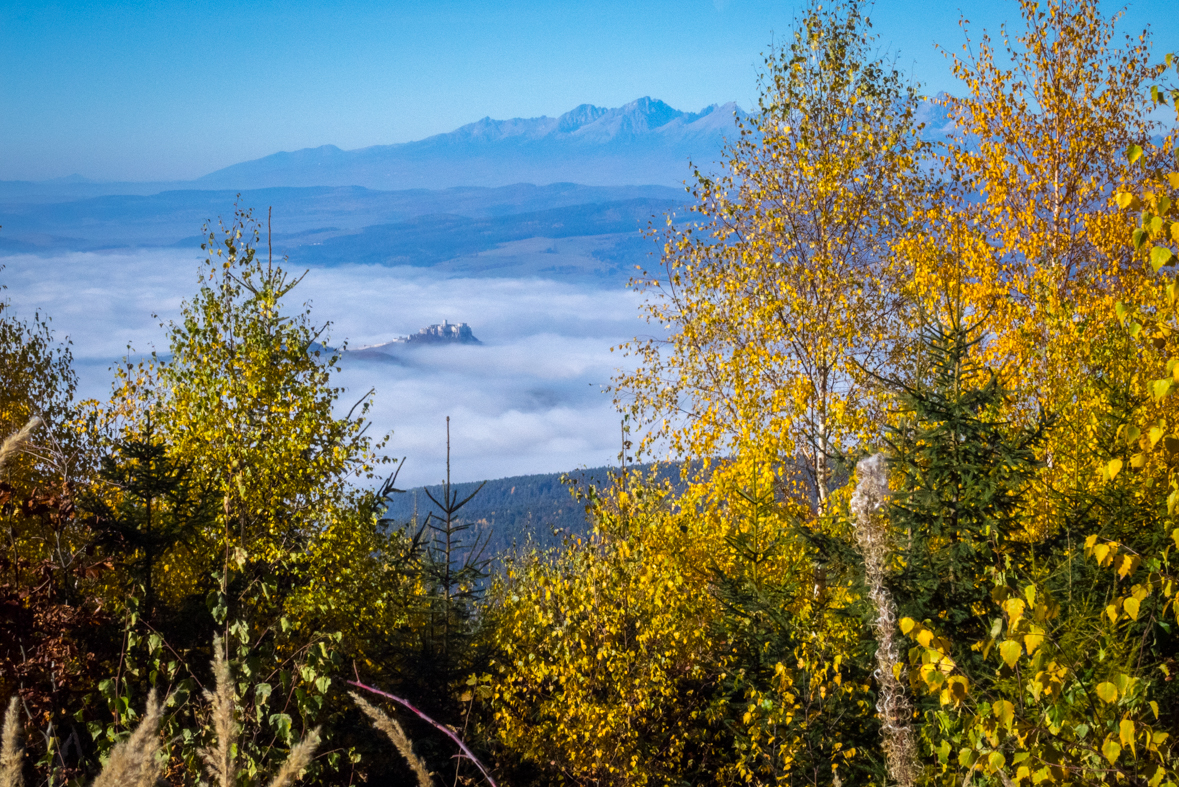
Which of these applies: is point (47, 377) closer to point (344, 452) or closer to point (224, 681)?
point (344, 452)

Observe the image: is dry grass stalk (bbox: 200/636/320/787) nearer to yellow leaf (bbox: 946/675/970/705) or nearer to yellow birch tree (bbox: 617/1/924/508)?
yellow leaf (bbox: 946/675/970/705)

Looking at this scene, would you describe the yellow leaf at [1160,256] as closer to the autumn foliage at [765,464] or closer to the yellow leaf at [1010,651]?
the yellow leaf at [1010,651]

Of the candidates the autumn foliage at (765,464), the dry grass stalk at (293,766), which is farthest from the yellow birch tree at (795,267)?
the dry grass stalk at (293,766)

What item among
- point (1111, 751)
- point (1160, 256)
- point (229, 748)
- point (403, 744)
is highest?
point (1160, 256)

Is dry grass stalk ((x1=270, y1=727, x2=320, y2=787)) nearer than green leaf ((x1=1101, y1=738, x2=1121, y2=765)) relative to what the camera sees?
Yes

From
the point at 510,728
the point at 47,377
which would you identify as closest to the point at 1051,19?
the point at 510,728

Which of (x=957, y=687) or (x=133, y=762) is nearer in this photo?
(x=133, y=762)

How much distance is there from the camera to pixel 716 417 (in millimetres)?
20797

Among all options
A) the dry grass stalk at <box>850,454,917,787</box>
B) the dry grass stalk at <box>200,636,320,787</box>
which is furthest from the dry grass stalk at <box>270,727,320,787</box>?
the dry grass stalk at <box>850,454,917,787</box>

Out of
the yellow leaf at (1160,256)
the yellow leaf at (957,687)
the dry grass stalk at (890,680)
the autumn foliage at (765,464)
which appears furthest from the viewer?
the autumn foliage at (765,464)

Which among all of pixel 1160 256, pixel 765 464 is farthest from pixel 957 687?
pixel 765 464

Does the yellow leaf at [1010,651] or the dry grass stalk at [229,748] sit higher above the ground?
the dry grass stalk at [229,748]

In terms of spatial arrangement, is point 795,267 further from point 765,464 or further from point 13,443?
point 13,443

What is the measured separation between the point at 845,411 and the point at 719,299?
3891 mm
